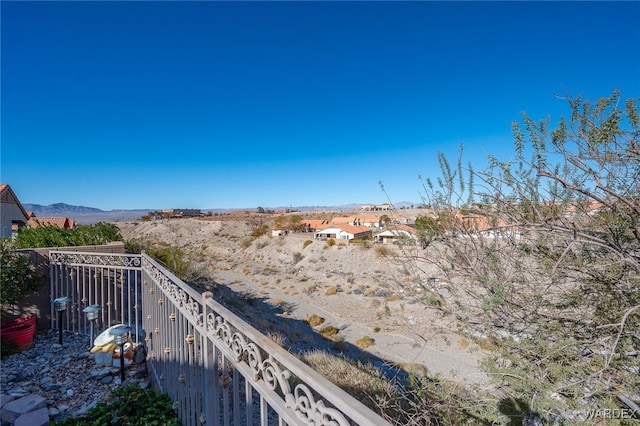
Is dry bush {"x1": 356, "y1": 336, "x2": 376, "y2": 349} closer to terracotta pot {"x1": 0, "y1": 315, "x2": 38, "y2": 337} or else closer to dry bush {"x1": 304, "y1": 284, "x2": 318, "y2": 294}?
dry bush {"x1": 304, "y1": 284, "x2": 318, "y2": 294}

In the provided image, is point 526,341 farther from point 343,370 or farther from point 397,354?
point 397,354

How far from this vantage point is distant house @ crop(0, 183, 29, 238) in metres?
16.4

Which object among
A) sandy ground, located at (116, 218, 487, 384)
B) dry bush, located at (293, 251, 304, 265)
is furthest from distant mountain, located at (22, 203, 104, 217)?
dry bush, located at (293, 251, 304, 265)

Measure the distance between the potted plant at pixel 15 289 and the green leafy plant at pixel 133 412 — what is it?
254 cm

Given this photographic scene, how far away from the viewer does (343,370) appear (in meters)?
5.73

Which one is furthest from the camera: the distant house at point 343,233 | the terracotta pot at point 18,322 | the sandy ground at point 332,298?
the distant house at point 343,233

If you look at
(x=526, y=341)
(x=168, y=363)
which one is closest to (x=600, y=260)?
(x=526, y=341)

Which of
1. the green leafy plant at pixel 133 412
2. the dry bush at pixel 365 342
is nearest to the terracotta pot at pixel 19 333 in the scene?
the green leafy plant at pixel 133 412

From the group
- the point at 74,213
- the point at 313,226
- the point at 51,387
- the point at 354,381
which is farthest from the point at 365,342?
the point at 74,213

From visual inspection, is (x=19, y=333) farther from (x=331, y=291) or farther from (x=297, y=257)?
(x=297, y=257)

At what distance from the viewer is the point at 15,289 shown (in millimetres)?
4820

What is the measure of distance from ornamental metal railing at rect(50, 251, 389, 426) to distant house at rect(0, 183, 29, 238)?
17.3 metres

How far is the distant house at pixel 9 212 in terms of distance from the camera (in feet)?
Result: 53.9

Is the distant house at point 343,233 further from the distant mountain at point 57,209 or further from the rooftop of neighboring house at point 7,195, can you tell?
the distant mountain at point 57,209
